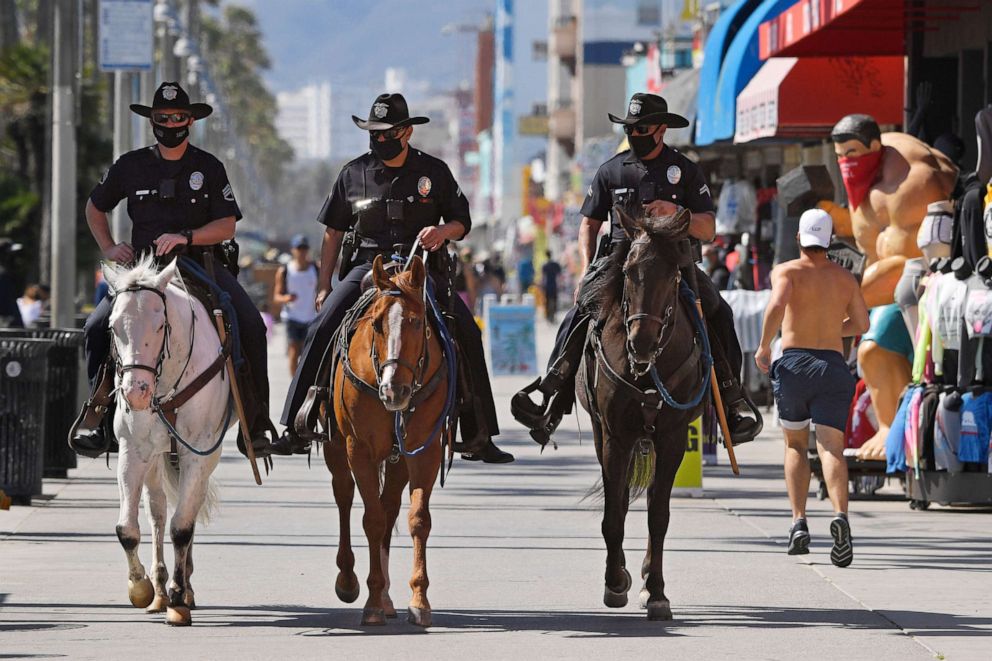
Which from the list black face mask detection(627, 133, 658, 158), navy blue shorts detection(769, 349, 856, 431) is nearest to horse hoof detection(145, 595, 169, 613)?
black face mask detection(627, 133, 658, 158)

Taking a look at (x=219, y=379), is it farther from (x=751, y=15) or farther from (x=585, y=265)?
(x=751, y=15)

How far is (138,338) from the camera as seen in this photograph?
33.0 feet

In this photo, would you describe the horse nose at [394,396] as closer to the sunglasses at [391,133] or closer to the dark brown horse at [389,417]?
the dark brown horse at [389,417]

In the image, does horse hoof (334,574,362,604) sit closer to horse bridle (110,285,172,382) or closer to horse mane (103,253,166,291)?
horse bridle (110,285,172,382)

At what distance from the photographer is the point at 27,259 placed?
37.5 meters

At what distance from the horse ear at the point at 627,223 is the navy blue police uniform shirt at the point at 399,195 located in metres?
0.88

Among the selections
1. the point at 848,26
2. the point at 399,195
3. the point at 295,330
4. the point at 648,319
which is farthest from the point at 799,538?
the point at 295,330

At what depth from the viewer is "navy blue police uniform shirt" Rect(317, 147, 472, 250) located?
11.1 m

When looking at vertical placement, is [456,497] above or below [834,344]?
below

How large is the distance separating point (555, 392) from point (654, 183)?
129 cm

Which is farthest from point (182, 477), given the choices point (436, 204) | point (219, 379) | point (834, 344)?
point (834, 344)

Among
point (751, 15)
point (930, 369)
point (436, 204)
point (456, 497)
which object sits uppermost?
point (751, 15)

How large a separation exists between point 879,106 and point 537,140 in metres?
119

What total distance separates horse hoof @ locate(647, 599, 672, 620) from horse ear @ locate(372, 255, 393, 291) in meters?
2.06
